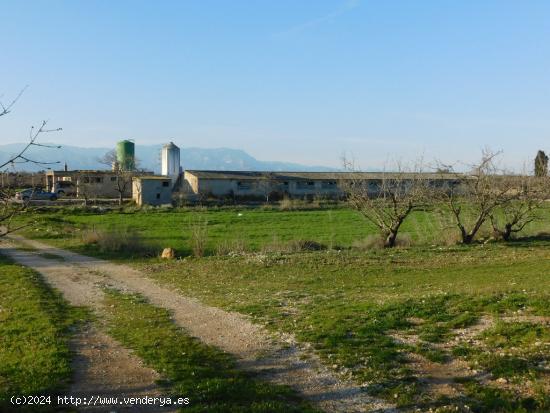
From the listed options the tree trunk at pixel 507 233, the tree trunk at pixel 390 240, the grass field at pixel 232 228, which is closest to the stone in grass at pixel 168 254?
the grass field at pixel 232 228

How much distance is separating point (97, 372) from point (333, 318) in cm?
495

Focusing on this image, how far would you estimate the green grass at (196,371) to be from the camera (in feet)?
22.4

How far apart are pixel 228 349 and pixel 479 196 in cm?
2112

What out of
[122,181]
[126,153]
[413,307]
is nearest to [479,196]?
[413,307]

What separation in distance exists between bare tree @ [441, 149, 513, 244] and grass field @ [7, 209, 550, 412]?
1336 mm

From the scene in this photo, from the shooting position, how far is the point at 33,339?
32.9 feet

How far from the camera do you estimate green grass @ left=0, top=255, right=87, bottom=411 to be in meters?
7.50

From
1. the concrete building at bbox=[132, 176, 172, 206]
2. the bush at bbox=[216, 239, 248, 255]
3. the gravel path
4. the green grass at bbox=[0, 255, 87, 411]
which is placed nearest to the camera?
the gravel path

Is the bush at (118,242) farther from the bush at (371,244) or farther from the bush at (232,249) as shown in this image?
the bush at (371,244)

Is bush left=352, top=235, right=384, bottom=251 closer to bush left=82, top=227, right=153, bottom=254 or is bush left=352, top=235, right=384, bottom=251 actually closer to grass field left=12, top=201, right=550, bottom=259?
grass field left=12, top=201, right=550, bottom=259

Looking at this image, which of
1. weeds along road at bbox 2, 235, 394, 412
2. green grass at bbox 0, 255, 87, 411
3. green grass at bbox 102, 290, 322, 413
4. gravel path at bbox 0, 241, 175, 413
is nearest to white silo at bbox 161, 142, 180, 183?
weeds along road at bbox 2, 235, 394, 412

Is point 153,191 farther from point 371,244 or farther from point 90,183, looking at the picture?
point 371,244

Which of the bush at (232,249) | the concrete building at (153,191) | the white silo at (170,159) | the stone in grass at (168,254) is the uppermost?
the white silo at (170,159)

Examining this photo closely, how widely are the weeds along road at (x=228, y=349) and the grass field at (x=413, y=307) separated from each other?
363mm
